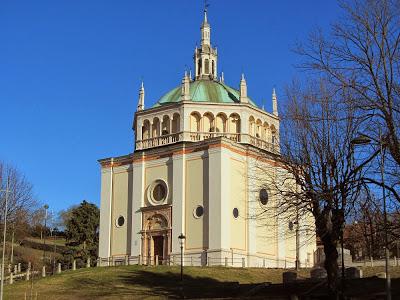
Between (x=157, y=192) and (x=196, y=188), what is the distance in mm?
4176

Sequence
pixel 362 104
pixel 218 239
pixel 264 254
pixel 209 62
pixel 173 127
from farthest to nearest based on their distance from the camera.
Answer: pixel 209 62 < pixel 173 127 < pixel 264 254 < pixel 218 239 < pixel 362 104

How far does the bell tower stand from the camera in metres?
64.9

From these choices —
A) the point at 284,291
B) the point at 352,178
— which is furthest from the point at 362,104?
the point at 284,291

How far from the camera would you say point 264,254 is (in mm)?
54031

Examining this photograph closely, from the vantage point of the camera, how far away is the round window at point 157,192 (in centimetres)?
5556

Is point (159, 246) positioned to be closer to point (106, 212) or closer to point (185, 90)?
point (106, 212)

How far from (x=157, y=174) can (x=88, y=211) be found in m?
24.4

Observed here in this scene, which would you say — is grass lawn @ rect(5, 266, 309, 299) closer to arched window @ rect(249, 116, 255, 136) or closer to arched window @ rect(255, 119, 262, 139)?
arched window @ rect(249, 116, 255, 136)

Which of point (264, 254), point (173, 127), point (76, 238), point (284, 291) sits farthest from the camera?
point (76, 238)

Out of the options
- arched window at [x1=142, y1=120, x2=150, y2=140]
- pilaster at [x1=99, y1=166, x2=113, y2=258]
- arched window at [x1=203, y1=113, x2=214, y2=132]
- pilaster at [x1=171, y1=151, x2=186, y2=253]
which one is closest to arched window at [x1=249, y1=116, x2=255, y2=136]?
arched window at [x1=203, y1=113, x2=214, y2=132]

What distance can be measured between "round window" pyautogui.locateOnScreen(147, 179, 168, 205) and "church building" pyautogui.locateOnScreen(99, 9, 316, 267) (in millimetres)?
85

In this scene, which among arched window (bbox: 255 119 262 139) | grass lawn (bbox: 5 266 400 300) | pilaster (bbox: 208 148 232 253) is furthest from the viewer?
arched window (bbox: 255 119 262 139)

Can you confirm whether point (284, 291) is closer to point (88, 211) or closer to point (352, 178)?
point (352, 178)

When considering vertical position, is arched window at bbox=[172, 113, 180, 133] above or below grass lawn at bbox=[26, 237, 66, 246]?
above
